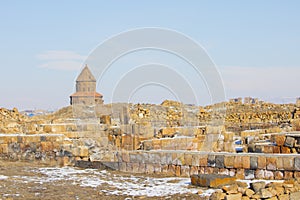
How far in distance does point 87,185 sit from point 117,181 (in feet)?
2.41

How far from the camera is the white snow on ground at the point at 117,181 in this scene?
25.5 ft

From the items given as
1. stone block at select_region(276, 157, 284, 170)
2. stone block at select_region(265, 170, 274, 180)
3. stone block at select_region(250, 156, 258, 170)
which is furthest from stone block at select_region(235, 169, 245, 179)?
stone block at select_region(276, 157, 284, 170)

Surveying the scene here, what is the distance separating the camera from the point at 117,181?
8.98m

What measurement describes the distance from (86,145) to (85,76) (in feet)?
142

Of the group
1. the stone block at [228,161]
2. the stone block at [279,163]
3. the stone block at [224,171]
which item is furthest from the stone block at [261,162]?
the stone block at [224,171]

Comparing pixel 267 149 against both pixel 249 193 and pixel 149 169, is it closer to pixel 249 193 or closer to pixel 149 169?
pixel 149 169

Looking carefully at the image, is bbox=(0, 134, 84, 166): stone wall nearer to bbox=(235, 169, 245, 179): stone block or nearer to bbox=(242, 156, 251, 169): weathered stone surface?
bbox=(235, 169, 245, 179): stone block

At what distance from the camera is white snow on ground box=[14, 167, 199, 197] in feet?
25.5

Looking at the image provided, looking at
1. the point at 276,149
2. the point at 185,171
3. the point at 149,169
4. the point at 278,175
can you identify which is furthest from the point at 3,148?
the point at 278,175

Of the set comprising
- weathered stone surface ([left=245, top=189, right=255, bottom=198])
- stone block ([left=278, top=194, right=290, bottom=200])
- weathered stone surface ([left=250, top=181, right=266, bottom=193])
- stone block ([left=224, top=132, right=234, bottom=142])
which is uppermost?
stone block ([left=224, top=132, right=234, bottom=142])

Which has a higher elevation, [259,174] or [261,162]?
[261,162]

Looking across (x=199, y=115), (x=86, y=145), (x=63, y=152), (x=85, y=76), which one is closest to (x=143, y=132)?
(x=86, y=145)

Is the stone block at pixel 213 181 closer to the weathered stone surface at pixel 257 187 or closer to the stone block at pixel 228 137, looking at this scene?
the weathered stone surface at pixel 257 187

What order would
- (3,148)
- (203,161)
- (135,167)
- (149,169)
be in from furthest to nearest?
(3,148) < (135,167) < (149,169) < (203,161)
